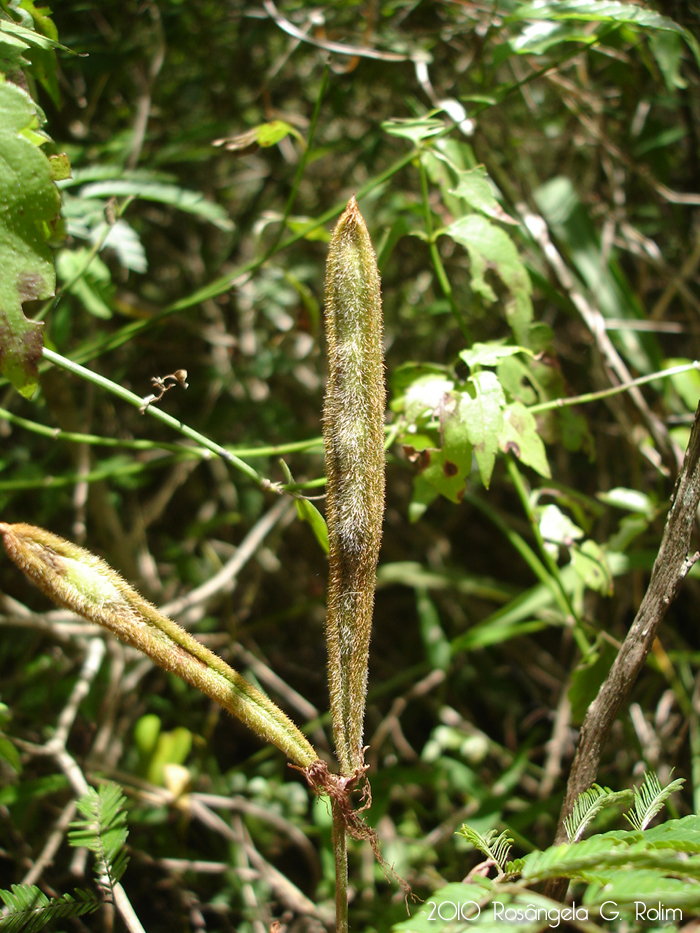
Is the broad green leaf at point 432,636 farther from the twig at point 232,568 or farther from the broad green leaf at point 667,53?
the broad green leaf at point 667,53

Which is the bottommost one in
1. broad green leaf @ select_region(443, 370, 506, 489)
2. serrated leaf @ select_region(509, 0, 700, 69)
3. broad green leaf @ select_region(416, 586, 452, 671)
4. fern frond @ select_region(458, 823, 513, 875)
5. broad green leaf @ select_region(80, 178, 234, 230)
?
broad green leaf @ select_region(416, 586, 452, 671)

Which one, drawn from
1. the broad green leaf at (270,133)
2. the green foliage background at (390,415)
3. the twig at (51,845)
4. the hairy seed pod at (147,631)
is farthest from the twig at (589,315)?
the twig at (51,845)

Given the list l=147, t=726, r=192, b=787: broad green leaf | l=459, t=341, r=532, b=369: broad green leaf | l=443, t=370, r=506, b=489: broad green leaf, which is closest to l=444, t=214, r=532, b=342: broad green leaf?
l=459, t=341, r=532, b=369: broad green leaf

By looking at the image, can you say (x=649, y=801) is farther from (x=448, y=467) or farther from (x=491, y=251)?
(x=491, y=251)

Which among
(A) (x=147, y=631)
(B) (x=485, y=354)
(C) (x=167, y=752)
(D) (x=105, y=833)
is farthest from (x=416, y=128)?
(C) (x=167, y=752)

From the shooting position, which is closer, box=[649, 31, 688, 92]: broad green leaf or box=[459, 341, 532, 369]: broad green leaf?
box=[459, 341, 532, 369]: broad green leaf

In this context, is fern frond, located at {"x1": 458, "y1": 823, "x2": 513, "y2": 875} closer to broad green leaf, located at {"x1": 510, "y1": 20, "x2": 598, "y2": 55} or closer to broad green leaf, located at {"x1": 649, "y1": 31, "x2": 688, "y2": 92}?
broad green leaf, located at {"x1": 510, "y1": 20, "x2": 598, "y2": 55}

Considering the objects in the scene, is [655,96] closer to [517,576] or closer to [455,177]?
[455,177]
